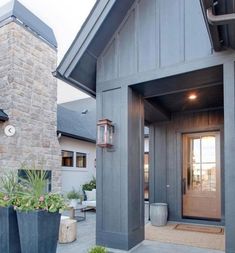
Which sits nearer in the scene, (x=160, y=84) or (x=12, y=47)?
(x=160, y=84)

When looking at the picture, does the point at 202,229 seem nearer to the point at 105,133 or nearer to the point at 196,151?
the point at 196,151

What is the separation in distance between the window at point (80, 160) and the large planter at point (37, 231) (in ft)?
26.7

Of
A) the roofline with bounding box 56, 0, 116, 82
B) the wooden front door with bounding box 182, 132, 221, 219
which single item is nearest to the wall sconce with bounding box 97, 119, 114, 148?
the roofline with bounding box 56, 0, 116, 82

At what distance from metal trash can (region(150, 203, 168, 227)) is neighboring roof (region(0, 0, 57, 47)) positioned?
21.5 feet

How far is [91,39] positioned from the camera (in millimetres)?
4859

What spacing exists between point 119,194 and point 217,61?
8.91 feet

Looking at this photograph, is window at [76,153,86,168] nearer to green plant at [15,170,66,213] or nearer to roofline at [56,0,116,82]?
roofline at [56,0,116,82]

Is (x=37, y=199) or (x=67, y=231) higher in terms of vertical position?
(x=37, y=199)

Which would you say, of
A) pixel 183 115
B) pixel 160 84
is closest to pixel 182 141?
pixel 183 115

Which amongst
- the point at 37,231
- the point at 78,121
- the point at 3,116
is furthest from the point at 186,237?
the point at 78,121

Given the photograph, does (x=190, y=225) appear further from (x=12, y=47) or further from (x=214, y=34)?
(x=12, y=47)

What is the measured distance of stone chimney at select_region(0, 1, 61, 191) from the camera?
774 centimetres

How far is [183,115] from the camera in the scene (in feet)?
24.2

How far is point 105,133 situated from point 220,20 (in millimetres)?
2604
